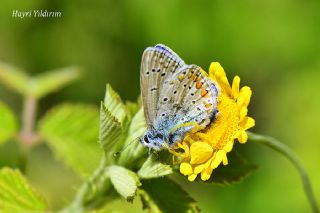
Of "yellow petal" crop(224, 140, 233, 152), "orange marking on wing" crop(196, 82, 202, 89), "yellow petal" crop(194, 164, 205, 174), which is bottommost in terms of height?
"yellow petal" crop(194, 164, 205, 174)

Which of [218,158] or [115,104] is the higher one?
[115,104]

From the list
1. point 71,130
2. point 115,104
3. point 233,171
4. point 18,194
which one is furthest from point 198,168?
point 71,130

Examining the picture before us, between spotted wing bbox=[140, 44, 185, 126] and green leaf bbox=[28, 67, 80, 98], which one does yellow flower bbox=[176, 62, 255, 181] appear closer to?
spotted wing bbox=[140, 44, 185, 126]

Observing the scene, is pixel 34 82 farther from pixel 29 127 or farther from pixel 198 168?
pixel 198 168

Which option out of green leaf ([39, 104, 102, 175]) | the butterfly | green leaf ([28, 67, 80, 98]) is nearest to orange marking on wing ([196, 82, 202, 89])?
the butterfly

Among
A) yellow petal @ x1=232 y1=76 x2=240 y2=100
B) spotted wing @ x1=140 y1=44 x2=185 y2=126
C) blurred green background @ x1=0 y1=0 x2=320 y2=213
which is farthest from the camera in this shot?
blurred green background @ x1=0 y1=0 x2=320 y2=213

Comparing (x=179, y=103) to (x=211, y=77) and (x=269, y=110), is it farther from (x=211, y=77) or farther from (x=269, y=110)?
(x=269, y=110)

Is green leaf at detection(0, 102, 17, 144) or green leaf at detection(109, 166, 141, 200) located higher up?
green leaf at detection(0, 102, 17, 144)
